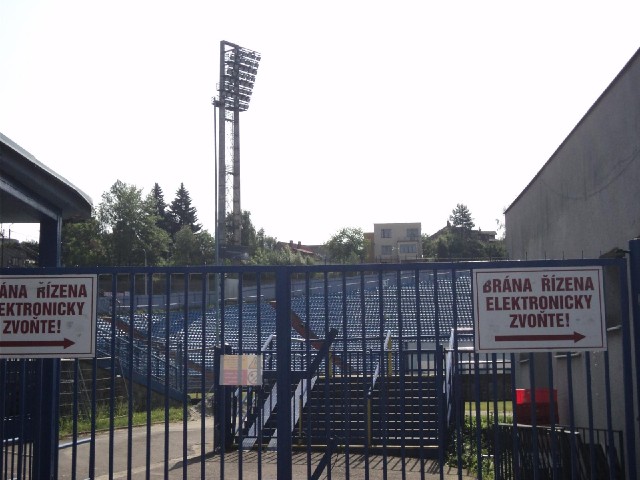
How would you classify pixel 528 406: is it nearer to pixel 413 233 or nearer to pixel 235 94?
pixel 235 94

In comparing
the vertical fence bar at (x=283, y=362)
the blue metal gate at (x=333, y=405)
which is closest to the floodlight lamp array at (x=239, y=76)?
the blue metal gate at (x=333, y=405)

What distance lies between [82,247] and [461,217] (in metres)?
68.2

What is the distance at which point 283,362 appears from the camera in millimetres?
5836

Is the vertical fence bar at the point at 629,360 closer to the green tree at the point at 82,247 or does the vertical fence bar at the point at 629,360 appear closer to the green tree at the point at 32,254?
the green tree at the point at 32,254

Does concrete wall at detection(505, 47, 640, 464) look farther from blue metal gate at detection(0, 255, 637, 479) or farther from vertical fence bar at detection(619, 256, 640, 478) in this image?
vertical fence bar at detection(619, 256, 640, 478)

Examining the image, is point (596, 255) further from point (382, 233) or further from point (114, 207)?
point (382, 233)

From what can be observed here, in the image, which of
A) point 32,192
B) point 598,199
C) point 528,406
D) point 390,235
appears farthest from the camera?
point 390,235

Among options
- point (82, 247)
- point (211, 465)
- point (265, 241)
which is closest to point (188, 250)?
point (82, 247)

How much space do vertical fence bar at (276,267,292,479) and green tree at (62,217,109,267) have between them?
234 ft

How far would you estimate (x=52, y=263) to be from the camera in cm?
724

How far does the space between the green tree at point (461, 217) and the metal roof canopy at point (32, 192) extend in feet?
390

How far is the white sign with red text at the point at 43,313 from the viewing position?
5.91 metres

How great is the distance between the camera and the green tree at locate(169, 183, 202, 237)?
103125 mm

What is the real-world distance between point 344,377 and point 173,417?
1224 centimetres
